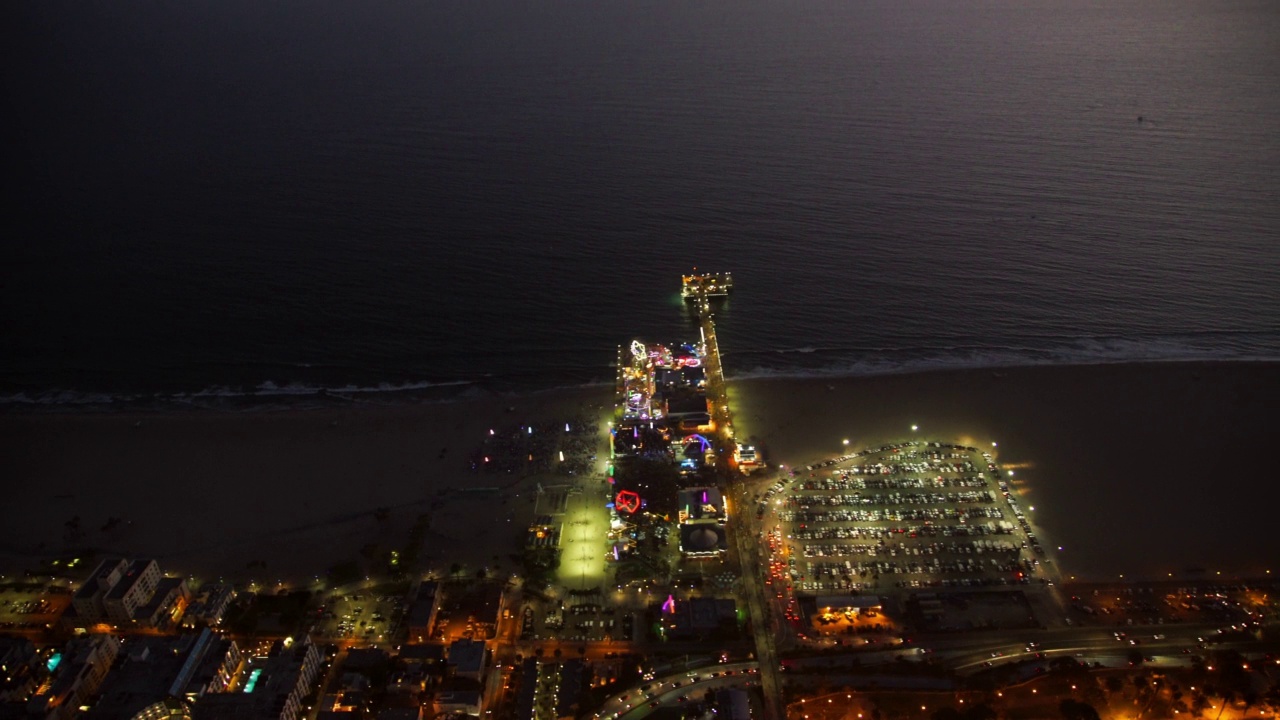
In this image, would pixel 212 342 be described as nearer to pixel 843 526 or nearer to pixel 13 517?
pixel 13 517

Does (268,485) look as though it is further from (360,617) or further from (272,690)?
(272,690)

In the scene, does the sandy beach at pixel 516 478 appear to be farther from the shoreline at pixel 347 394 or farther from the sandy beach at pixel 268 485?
the shoreline at pixel 347 394

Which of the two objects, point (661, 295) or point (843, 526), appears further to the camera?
point (661, 295)

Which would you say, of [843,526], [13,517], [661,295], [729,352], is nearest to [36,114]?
[13,517]

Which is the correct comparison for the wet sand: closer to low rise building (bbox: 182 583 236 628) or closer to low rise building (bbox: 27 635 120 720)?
low rise building (bbox: 182 583 236 628)

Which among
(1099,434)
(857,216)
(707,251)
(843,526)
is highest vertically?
(857,216)

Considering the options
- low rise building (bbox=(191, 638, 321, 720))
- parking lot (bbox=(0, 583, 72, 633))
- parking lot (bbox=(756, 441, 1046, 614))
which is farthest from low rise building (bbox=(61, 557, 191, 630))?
parking lot (bbox=(756, 441, 1046, 614))

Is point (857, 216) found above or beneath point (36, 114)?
beneath

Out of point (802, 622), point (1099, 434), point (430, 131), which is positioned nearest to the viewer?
point (802, 622)
